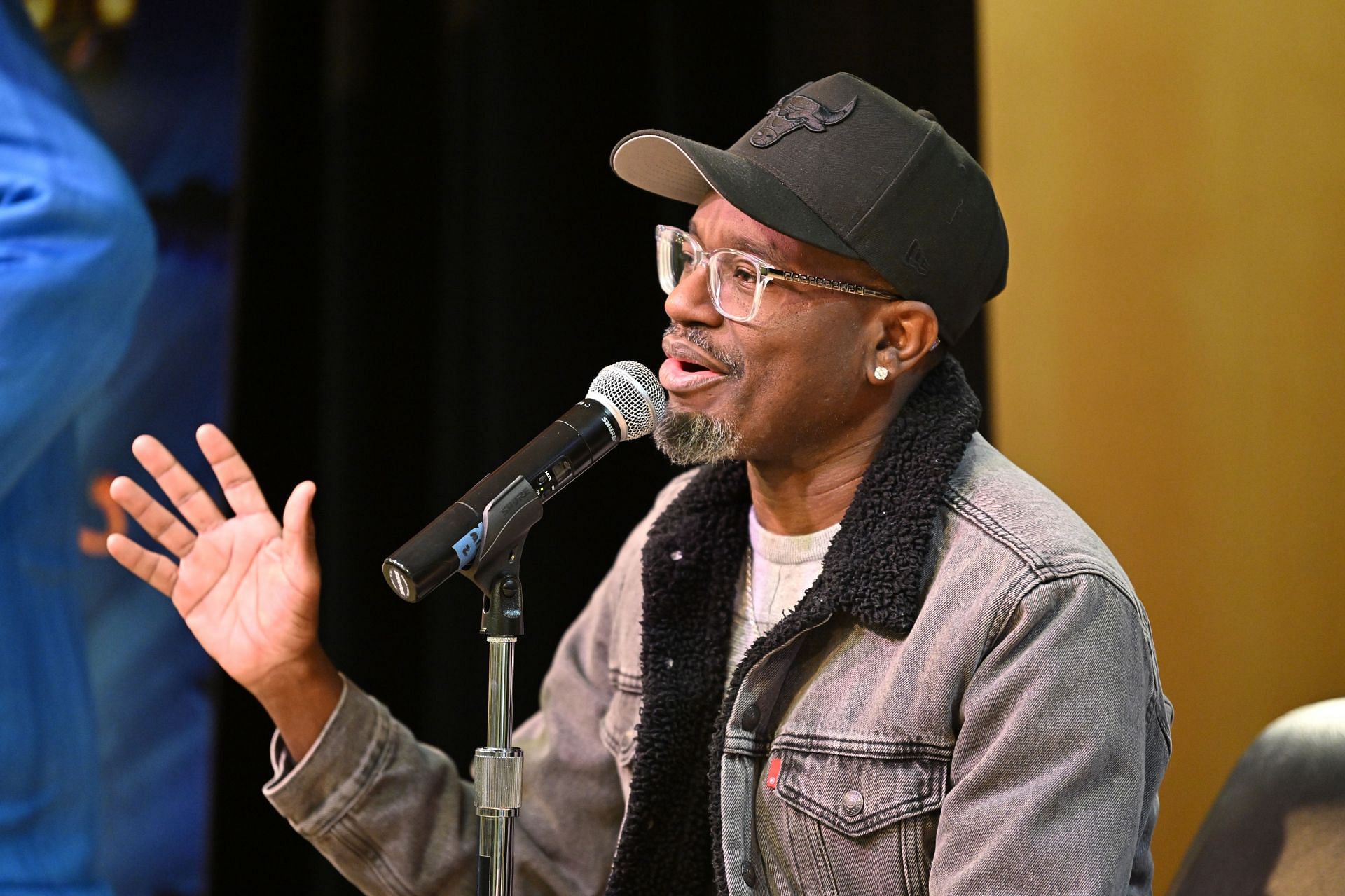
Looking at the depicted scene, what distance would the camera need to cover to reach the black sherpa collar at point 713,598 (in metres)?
1.32

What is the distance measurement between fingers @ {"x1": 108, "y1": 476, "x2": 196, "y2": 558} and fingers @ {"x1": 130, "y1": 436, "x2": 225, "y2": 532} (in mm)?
16

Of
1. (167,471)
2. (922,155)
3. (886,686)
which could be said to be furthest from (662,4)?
(886,686)

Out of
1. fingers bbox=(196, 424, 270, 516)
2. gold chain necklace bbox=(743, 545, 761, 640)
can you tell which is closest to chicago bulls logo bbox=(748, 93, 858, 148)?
gold chain necklace bbox=(743, 545, 761, 640)

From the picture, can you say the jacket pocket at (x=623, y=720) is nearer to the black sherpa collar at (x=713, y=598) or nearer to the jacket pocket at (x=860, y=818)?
the black sherpa collar at (x=713, y=598)

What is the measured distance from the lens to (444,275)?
2.28 meters

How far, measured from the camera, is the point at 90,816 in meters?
1.84

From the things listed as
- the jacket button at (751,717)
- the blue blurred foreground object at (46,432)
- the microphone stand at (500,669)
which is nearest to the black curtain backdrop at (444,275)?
the blue blurred foreground object at (46,432)

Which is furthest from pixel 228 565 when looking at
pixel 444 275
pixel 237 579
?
pixel 444 275

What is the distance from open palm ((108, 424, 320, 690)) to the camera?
4.72 feet

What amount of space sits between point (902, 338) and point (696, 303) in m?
0.23

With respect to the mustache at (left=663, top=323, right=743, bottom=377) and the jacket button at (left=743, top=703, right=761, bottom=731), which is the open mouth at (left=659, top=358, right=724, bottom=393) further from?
the jacket button at (left=743, top=703, right=761, bottom=731)

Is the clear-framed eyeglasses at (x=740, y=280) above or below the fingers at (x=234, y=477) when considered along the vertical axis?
above

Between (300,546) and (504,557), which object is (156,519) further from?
(504,557)

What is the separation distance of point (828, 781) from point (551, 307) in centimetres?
115
